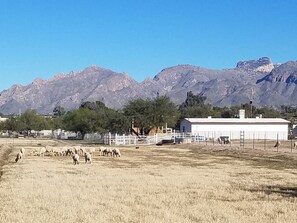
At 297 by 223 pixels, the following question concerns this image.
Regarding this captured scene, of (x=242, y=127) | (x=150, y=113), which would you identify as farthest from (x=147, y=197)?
(x=150, y=113)

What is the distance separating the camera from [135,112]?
4087 inches

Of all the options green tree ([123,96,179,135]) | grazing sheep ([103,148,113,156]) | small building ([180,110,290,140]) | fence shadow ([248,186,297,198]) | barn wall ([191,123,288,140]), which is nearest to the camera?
fence shadow ([248,186,297,198])

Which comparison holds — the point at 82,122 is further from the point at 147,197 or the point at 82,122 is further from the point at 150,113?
the point at 147,197

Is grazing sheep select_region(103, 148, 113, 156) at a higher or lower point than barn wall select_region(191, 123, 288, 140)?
lower

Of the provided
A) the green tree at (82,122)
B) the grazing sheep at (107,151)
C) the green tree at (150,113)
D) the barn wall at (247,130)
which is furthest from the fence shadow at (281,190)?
the green tree at (82,122)

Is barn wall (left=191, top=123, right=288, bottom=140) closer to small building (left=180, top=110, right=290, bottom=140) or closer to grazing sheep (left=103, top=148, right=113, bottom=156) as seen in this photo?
small building (left=180, top=110, right=290, bottom=140)

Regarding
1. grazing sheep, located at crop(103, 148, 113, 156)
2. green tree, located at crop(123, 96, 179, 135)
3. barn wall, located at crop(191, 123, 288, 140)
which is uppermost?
green tree, located at crop(123, 96, 179, 135)

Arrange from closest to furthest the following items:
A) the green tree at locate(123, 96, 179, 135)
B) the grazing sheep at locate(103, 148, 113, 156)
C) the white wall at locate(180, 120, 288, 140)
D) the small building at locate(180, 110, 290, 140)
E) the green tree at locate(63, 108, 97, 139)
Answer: the grazing sheep at locate(103, 148, 113, 156), the white wall at locate(180, 120, 288, 140), the small building at locate(180, 110, 290, 140), the green tree at locate(123, 96, 179, 135), the green tree at locate(63, 108, 97, 139)

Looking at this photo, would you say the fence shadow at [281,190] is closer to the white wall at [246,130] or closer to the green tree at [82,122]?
the white wall at [246,130]

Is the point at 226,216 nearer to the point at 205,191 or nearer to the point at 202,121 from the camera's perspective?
the point at 205,191

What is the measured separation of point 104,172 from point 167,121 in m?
74.0

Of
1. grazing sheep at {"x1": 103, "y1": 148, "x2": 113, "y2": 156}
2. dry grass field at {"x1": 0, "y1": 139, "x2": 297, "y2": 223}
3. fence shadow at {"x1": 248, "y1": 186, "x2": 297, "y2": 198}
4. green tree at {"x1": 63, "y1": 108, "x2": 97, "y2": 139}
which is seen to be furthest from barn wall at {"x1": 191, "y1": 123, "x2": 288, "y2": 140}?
fence shadow at {"x1": 248, "y1": 186, "x2": 297, "y2": 198}

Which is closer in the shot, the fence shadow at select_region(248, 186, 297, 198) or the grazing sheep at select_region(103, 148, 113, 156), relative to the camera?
the fence shadow at select_region(248, 186, 297, 198)

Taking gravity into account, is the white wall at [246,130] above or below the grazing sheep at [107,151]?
above
